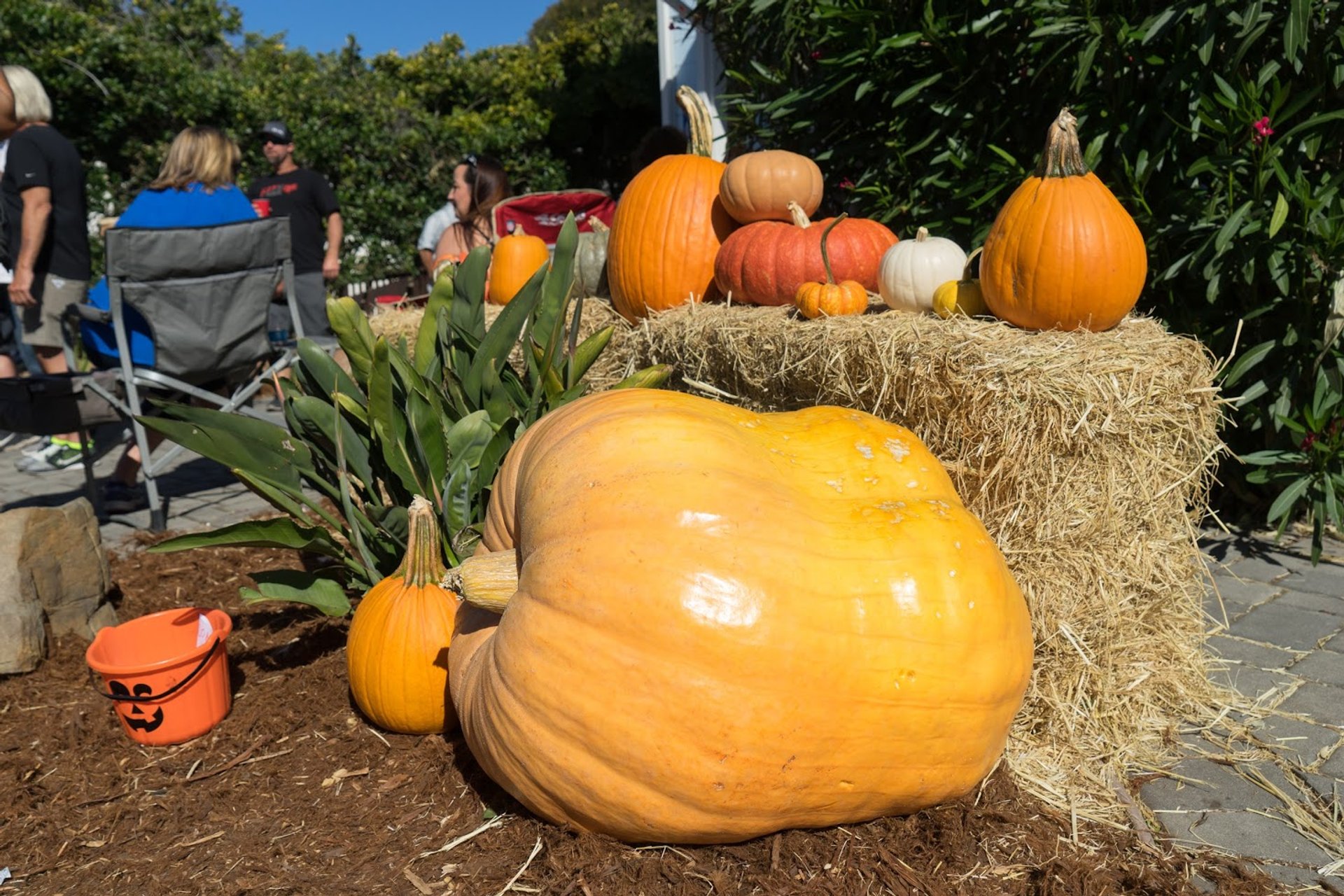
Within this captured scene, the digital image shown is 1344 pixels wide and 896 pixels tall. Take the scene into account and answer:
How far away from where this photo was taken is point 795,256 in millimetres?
3160

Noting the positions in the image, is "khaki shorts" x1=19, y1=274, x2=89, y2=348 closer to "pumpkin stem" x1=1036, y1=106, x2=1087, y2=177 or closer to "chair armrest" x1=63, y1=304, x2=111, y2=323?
"chair armrest" x1=63, y1=304, x2=111, y2=323

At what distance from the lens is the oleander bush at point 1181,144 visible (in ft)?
10.4

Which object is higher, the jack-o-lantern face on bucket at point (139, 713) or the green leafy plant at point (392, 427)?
the green leafy plant at point (392, 427)

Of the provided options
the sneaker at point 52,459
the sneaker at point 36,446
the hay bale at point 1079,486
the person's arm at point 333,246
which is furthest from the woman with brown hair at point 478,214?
the hay bale at point 1079,486

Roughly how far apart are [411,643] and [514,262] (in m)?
2.75

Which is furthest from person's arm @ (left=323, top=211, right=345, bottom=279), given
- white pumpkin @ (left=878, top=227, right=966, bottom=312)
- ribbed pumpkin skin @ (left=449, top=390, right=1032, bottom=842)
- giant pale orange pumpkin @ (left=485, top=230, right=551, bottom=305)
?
ribbed pumpkin skin @ (left=449, top=390, right=1032, bottom=842)

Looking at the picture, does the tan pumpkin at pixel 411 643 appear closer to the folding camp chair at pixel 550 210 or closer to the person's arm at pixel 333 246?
the folding camp chair at pixel 550 210

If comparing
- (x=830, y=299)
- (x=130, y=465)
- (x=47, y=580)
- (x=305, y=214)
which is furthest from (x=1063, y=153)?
(x=305, y=214)

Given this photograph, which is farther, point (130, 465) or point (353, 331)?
point (130, 465)

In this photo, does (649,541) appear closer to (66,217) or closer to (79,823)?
(79,823)

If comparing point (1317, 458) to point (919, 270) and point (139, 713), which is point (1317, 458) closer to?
point (919, 270)

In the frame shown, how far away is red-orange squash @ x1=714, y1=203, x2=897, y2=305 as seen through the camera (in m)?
3.17

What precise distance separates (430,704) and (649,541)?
0.93m

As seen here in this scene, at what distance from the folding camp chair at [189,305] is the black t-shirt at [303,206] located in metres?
1.79
